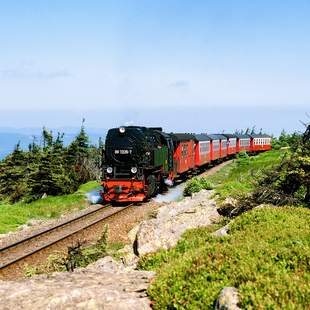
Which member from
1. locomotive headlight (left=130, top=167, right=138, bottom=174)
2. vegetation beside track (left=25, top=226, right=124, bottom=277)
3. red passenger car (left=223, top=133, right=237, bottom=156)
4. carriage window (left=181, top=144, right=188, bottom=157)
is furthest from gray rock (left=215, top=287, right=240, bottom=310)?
red passenger car (left=223, top=133, right=237, bottom=156)

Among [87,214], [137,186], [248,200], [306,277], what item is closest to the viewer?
[306,277]

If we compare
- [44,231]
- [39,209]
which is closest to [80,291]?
[44,231]

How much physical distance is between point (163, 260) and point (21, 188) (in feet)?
92.4

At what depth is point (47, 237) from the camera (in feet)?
61.3

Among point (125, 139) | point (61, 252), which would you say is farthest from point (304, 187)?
point (125, 139)

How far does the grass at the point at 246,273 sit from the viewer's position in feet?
20.3

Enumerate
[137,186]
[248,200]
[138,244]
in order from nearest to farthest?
[138,244] < [248,200] < [137,186]

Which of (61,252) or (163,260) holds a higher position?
(163,260)

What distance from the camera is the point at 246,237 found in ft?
30.1

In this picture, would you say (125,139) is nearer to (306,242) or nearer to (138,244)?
(138,244)

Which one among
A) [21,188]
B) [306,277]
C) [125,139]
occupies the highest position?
[125,139]

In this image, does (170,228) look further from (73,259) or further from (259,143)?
(259,143)

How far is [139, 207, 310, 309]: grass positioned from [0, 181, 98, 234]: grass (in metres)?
13.9

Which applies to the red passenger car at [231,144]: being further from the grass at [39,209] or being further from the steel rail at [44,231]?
the steel rail at [44,231]
